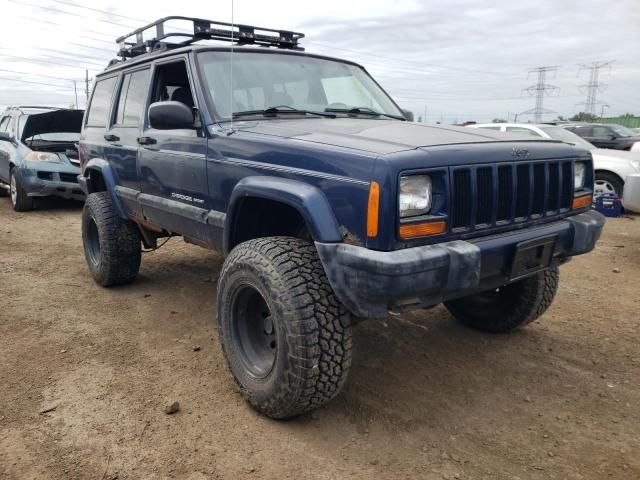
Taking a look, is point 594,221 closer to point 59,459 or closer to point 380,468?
point 380,468

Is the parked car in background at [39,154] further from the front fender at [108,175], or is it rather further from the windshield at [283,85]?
the windshield at [283,85]

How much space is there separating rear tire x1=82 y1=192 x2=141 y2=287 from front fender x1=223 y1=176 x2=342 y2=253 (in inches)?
89.2

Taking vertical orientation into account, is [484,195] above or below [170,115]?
below

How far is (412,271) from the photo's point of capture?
2211 mm

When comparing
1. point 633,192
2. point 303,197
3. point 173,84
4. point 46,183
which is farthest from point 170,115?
point 46,183

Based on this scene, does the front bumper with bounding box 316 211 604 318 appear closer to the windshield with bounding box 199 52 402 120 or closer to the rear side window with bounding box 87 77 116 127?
the windshield with bounding box 199 52 402 120

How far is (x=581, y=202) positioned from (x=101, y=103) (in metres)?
4.33

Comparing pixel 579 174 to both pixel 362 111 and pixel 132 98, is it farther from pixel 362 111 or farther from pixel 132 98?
pixel 132 98

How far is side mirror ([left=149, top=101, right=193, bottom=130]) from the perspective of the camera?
3092mm

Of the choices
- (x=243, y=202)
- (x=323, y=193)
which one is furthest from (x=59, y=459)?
(x=323, y=193)

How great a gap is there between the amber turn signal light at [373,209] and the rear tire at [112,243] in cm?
316

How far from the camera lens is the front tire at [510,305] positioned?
365cm

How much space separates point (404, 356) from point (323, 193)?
1604mm

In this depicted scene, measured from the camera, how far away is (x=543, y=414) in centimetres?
286
